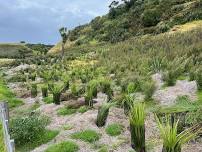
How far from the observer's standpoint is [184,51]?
33.0 m

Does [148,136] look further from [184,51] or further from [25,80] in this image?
[25,80]

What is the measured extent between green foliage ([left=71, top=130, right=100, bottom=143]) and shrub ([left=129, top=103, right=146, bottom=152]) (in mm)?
2349

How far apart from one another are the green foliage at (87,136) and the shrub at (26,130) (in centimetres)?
155

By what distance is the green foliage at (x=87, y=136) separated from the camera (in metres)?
16.2

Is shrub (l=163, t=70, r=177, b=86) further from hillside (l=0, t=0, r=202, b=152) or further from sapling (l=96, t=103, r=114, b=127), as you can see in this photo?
sapling (l=96, t=103, r=114, b=127)

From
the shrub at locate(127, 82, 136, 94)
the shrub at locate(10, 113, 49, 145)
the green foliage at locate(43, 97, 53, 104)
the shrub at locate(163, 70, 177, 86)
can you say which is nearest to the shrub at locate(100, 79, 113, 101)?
the shrub at locate(127, 82, 136, 94)

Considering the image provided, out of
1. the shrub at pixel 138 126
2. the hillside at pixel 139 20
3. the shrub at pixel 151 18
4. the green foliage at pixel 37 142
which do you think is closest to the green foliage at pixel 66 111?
the green foliage at pixel 37 142

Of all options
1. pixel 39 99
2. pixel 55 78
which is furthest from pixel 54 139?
pixel 55 78

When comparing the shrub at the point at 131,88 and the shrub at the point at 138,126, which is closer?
the shrub at the point at 138,126

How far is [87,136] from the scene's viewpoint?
16.4 m

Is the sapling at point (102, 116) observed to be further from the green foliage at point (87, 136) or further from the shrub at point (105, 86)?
the shrub at point (105, 86)

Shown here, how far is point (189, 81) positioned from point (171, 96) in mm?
3028

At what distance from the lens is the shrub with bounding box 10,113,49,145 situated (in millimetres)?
17094

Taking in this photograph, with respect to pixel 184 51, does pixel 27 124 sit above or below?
below
